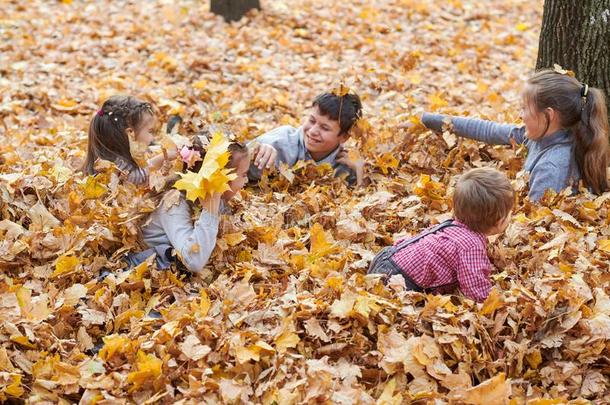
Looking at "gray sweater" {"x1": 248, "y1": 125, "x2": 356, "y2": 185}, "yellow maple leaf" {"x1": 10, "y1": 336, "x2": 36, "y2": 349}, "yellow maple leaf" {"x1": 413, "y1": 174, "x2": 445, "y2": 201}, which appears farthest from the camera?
"gray sweater" {"x1": 248, "y1": 125, "x2": 356, "y2": 185}

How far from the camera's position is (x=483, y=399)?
9.11 ft

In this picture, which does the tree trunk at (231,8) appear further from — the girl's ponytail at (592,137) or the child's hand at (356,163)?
the girl's ponytail at (592,137)

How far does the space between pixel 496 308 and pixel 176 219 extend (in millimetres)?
1650

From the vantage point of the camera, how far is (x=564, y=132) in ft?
14.3

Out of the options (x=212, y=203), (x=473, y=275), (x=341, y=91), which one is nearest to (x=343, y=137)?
(x=341, y=91)

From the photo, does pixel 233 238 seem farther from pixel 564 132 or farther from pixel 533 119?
pixel 564 132

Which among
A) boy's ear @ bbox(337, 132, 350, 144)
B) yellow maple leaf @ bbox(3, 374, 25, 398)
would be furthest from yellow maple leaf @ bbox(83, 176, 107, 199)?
boy's ear @ bbox(337, 132, 350, 144)

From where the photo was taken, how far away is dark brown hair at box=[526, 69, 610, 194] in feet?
14.0

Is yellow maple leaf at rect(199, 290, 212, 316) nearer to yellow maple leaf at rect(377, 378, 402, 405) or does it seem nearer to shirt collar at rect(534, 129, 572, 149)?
yellow maple leaf at rect(377, 378, 402, 405)

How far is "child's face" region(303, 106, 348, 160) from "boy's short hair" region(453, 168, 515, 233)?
5.16ft

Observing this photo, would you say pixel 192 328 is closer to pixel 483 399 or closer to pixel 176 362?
pixel 176 362

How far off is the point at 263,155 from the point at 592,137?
2040 millimetres

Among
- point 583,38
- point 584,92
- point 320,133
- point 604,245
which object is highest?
point 583,38

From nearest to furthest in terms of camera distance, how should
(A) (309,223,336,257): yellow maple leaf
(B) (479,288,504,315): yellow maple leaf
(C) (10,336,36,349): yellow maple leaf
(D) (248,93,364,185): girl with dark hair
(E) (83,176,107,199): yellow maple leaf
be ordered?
(C) (10,336,36,349): yellow maple leaf
(B) (479,288,504,315): yellow maple leaf
(A) (309,223,336,257): yellow maple leaf
(E) (83,176,107,199): yellow maple leaf
(D) (248,93,364,185): girl with dark hair
